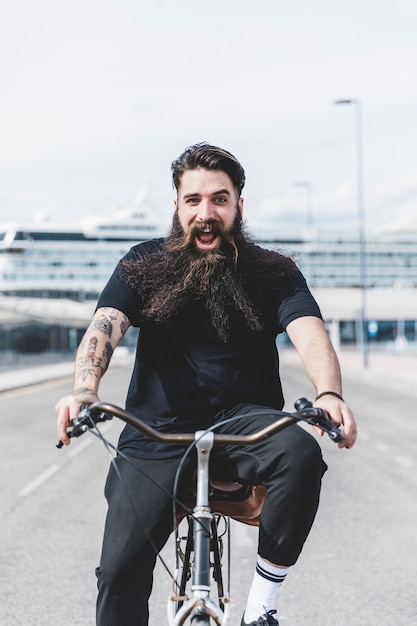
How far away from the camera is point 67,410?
2508 mm

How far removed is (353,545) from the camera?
244 inches

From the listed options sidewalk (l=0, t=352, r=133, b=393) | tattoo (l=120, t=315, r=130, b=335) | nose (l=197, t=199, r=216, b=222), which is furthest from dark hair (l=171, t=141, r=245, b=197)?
sidewalk (l=0, t=352, r=133, b=393)

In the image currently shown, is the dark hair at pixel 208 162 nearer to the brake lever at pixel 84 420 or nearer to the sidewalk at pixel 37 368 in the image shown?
the brake lever at pixel 84 420

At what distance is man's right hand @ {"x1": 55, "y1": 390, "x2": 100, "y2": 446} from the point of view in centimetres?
250

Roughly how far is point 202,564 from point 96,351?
791mm

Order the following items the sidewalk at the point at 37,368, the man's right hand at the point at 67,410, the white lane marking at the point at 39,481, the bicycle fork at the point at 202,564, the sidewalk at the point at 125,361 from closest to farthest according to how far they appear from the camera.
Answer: the bicycle fork at the point at 202,564 < the man's right hand at the point at 67,410 < the white lane marking at the point at 39,481 < the sidewalk at the point at 125,361 < the sidewalk at the point at 37,368

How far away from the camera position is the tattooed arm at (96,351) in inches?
105

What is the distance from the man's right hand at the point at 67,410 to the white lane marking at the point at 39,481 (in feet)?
20.4

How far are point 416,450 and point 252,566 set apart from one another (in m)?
6.14

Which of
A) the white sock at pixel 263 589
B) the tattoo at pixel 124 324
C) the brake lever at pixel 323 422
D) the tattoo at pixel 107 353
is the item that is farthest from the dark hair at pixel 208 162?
the white sock at pixel 263 589

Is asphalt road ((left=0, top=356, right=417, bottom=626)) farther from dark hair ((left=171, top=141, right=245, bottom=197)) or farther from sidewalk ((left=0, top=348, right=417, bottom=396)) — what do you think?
sidewalk ((left=0, top=348, right=417, bottom=396))

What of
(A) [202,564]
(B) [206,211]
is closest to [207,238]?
(B) [206,211]

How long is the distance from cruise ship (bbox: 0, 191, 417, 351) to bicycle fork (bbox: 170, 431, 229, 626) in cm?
5938

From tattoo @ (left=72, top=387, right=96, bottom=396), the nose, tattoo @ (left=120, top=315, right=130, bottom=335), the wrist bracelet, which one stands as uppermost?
the nose
